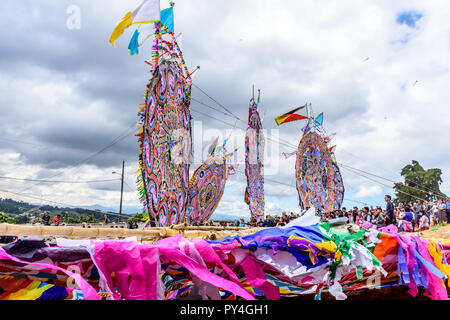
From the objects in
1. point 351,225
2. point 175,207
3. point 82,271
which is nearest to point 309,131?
point 175,207

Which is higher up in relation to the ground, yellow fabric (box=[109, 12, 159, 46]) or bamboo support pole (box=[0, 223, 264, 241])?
yellow fabric (box=[109, 12, 159, 46])

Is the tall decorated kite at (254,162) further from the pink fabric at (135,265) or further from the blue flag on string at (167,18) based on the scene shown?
the pink fabric at (135,265)

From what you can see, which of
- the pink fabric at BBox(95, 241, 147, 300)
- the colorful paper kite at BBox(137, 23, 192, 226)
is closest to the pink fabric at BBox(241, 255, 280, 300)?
the pink fabric at BBox(95, 241, 147, 300)

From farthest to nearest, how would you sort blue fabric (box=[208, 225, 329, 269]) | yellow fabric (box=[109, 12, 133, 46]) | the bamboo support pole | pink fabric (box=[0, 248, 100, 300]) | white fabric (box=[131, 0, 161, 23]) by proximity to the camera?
white fabric (box=[131, 0, 161, 23]) → yellow fabric (box=[109, 12, 133, 46]) → the bamboo support pole → blue fabric (box=[208, 225, 329, 269]) → pink fabric (box=[0, 248, 100, 300])

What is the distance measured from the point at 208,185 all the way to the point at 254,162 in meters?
2.85

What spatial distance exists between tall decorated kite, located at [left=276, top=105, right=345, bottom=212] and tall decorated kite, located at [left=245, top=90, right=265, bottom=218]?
1.52 m

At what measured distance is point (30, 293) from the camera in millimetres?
1667

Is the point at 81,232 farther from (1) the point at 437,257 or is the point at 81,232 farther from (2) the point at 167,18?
(2) the point at 167,18

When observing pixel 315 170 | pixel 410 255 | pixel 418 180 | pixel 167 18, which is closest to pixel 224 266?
pixel 410 255

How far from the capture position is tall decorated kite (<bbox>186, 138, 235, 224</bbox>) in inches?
361

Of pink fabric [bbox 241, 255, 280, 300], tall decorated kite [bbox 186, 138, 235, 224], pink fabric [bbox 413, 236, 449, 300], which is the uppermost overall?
tall decorated kite [bbox 186, 138, 235, 224]

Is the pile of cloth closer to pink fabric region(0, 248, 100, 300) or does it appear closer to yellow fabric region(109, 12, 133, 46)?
pink fabric region(0, 248, 100, 300)

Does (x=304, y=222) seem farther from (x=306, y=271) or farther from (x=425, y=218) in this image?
(x=425, y=218)
